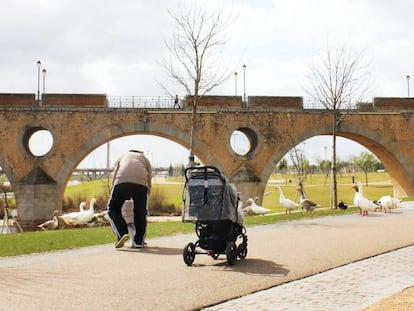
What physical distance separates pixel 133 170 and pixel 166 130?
2394 centimetres

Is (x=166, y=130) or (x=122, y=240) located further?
(x=166, y=130)

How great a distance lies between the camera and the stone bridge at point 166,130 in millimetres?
33156

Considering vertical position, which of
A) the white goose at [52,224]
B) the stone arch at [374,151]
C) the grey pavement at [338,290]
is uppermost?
the stone arch at [374,151]

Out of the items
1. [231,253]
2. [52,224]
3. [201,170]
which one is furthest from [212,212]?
[52,224]

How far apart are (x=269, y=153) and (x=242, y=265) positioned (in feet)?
89.2

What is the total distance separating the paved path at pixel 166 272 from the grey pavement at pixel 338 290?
85 millimetres

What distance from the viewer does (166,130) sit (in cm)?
3444

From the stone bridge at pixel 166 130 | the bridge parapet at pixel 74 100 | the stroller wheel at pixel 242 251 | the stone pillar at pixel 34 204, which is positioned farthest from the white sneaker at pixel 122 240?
the bridge parapet at pixel 74 100

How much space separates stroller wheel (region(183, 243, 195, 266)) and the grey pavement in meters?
1.87

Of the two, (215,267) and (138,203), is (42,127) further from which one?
(215,267)

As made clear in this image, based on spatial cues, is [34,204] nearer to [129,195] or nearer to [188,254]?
[129,195]

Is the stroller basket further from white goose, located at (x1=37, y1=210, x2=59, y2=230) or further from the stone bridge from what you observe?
the stone bridge

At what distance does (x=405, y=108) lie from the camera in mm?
38188

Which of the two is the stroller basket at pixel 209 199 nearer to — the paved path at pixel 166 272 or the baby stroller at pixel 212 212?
the baby stroller at pixel 212 212
